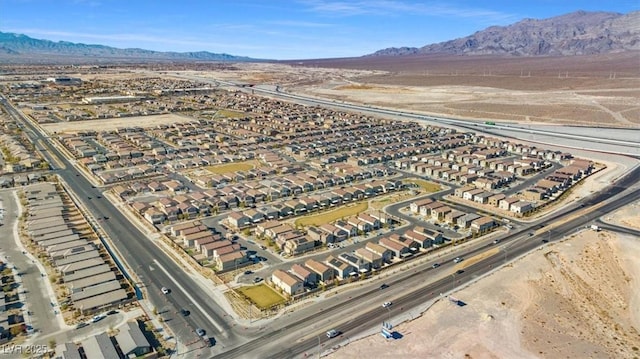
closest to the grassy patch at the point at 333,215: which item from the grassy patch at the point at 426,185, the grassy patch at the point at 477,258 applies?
the grassy patch at the point at 426,185

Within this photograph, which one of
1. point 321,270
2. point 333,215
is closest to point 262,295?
point 321,270

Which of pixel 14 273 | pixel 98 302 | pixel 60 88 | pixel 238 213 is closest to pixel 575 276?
pixel 238 213

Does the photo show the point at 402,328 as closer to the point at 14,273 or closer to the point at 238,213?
the point at 238,213

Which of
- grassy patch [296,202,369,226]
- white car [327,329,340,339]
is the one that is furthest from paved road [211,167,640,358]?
grassy patch [296,202,369,226]

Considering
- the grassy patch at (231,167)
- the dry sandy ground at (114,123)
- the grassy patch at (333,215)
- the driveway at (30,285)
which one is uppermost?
the dry sandy ground at (114,123)

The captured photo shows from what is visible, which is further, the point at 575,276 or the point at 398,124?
the point at 398,124

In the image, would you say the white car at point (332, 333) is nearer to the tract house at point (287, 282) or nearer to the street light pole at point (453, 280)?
the tract house at point (287, 282)

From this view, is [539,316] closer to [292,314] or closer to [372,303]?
[372,303]
